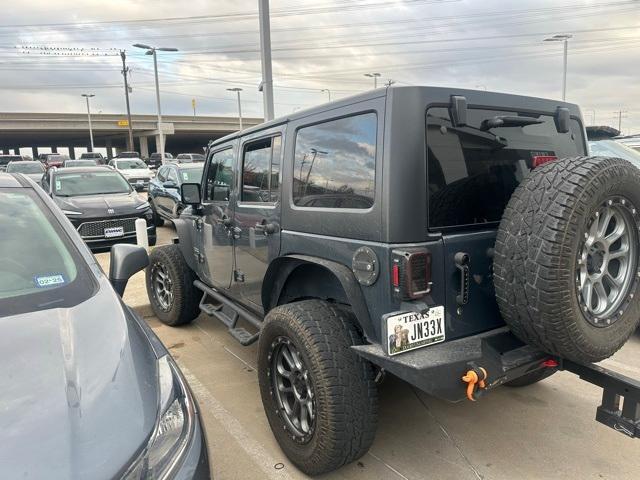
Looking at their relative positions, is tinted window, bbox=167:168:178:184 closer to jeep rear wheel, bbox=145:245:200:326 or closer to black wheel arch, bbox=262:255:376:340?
jeep rear wheel, bbox=145:245:200:326

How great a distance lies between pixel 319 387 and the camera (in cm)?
247

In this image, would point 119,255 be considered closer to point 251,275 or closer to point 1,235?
point 1,235

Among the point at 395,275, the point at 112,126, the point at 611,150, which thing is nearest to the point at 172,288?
the point at 395,275

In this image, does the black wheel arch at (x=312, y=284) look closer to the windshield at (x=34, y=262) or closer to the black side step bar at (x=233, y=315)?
the black side step bar at (x=233, y=315)

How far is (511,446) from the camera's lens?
2.98 meters

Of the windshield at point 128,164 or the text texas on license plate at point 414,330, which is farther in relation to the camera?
the windshield at point 128,164

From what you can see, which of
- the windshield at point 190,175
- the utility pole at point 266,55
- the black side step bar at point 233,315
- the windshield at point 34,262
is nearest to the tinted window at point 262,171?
the black side step bar at point 233,315

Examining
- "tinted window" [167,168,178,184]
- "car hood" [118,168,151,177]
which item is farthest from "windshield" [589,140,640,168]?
"car hood" [118,168,151,177]

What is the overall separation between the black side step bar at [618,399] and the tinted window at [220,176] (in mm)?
2887

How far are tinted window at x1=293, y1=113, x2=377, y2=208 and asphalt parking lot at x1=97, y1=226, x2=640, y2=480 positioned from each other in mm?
1543

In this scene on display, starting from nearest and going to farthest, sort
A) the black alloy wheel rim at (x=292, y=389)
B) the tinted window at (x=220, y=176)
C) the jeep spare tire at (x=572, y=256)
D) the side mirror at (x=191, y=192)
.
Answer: the jeep spare tire at (x=572, y=256) → the black alloy wheel rim at (x=292, y=389) → the tinted window at (x=220, y=176) → the side mirror at (x=191, y=192)

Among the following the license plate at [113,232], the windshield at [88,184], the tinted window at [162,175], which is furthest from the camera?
the tinted window at [162,175]

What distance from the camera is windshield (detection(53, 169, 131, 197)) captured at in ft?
32.0

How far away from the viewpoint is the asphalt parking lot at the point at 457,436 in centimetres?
277
